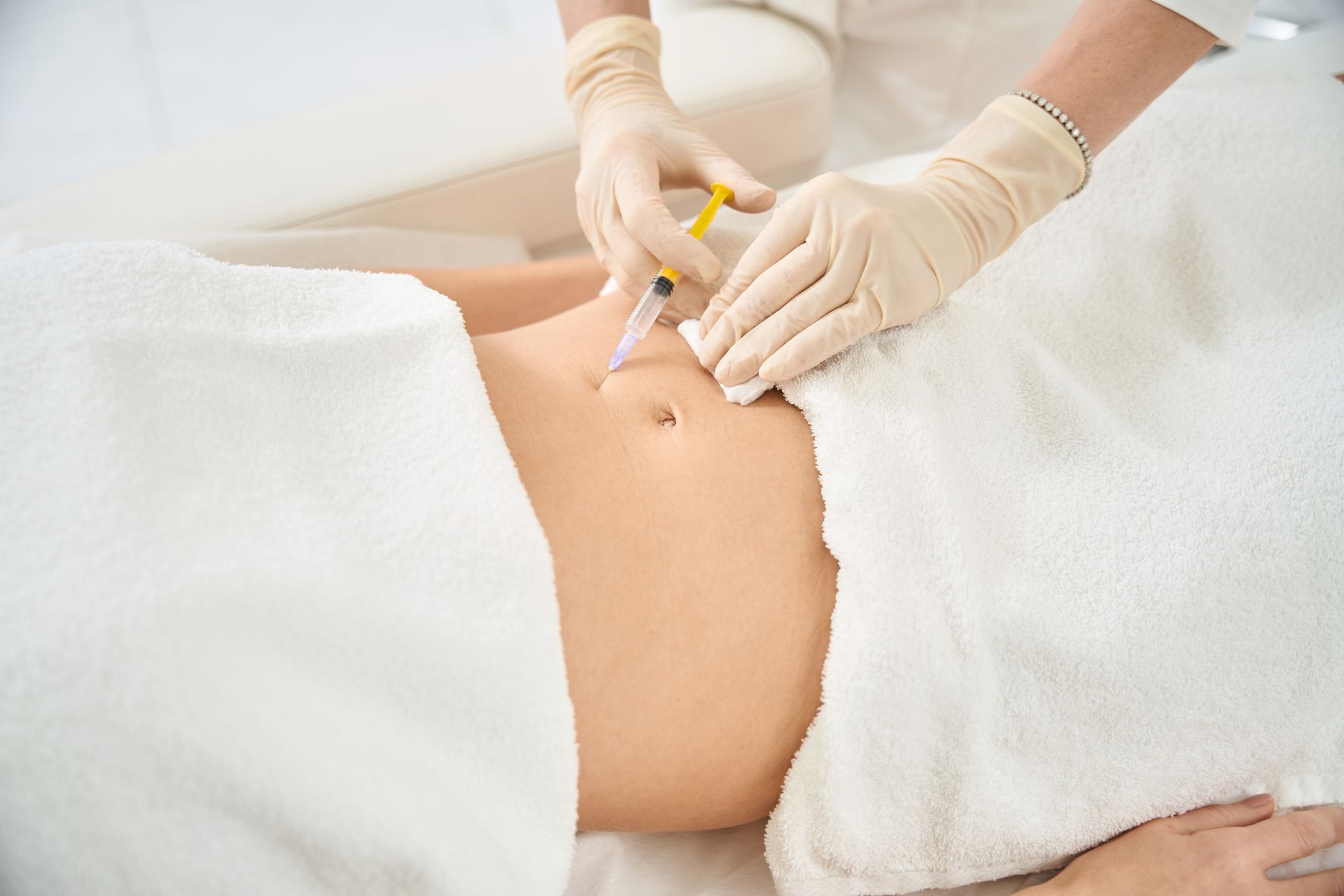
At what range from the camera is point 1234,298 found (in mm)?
1028

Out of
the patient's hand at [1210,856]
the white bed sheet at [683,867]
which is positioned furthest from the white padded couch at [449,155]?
the patient's hand at [1210,856]

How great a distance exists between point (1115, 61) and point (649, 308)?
0.65 m

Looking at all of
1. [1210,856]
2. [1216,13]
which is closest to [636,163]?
[1216,13]

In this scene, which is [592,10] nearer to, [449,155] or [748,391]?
[449,155]

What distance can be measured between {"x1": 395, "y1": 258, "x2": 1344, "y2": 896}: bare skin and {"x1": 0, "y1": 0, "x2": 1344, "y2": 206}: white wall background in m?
1.42

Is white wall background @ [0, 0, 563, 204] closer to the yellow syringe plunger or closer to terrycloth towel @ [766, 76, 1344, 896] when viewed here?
the yellow syringe plunger

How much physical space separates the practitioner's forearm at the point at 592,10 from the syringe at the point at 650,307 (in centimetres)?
50

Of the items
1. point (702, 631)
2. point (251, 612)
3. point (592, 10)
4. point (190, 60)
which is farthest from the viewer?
point (190, 60)

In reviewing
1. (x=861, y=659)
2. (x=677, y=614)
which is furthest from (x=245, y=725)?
(x=861, y=659)

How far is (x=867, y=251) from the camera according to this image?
0.93 metres

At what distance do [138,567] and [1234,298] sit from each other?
1.21 meters

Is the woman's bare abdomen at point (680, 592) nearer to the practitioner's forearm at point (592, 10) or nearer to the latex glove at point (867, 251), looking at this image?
the latex glove at point (867, 251)

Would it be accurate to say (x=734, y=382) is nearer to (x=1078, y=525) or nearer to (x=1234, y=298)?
(x=1078, y=525)

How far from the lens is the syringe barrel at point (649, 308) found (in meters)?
0.95
